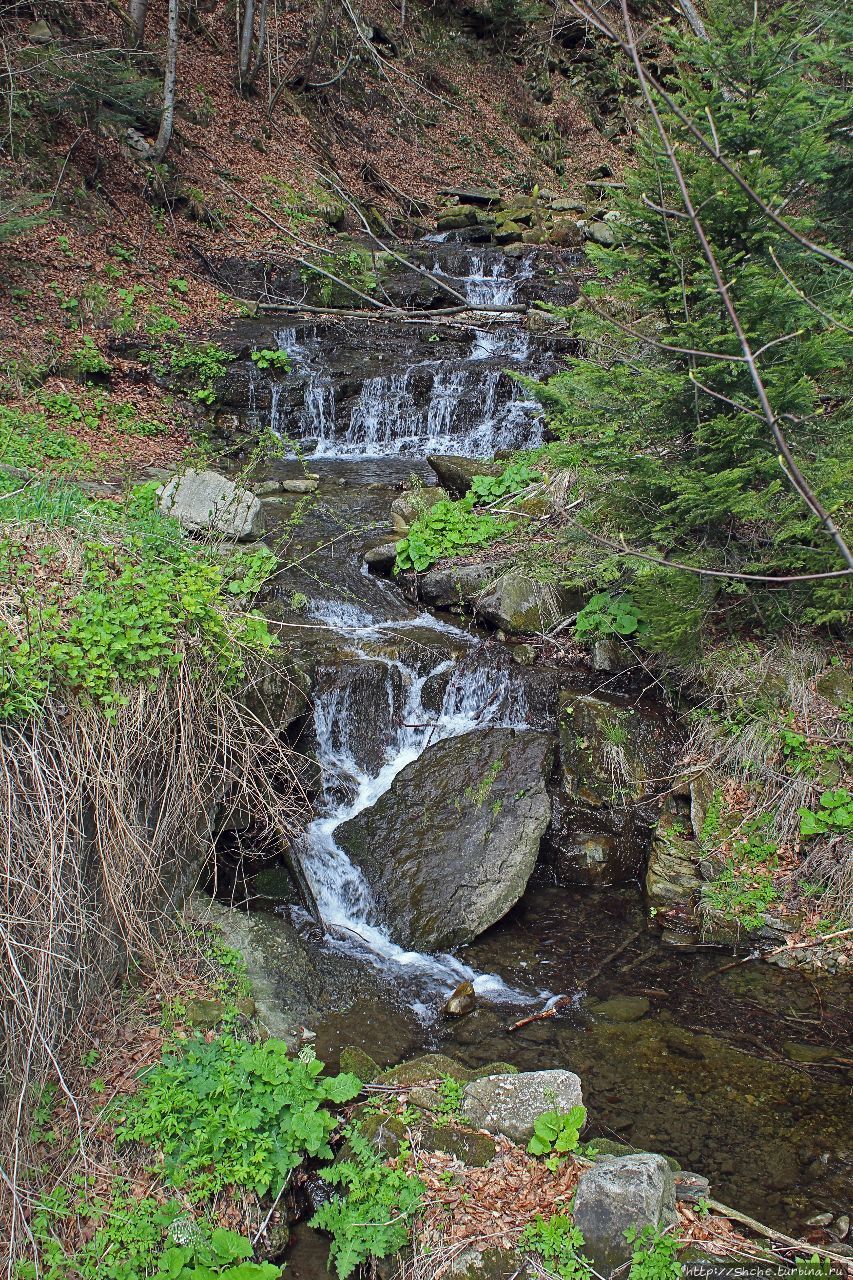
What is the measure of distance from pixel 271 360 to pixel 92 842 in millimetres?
9572

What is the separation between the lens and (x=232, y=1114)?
11.4 ft

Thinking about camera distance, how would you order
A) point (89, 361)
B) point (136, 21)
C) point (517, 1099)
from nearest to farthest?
point (517, 1099) < point (89, 361) < point (136, 21)

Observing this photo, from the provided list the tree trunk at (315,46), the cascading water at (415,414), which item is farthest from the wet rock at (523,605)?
the tree trunk at (315,46)

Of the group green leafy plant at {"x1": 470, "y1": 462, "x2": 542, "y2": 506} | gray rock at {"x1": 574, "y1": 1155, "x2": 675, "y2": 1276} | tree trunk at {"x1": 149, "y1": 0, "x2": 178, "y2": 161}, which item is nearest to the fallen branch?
gray rock at {"x1": 574, "y1": 1155, "x2": 675, "y2": 1276}

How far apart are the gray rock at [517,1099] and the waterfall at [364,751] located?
1.34 metres

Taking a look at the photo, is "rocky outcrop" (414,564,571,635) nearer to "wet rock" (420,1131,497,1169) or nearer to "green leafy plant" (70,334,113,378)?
"wet rock" (420,1131,497,1169)

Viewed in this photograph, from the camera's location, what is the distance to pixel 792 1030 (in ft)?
15.0

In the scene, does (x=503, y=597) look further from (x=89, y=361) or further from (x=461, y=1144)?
(x=89, y=361)

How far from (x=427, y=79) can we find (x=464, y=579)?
18.9m

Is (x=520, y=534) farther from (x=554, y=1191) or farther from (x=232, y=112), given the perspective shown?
(x=232, y=112)

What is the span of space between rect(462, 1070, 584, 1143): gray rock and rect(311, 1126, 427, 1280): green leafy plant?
14.9 inches

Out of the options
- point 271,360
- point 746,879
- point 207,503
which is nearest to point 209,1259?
point 746,879

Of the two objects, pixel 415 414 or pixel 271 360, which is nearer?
pixel 415 414

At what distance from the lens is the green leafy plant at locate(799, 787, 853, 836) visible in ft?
16.9
